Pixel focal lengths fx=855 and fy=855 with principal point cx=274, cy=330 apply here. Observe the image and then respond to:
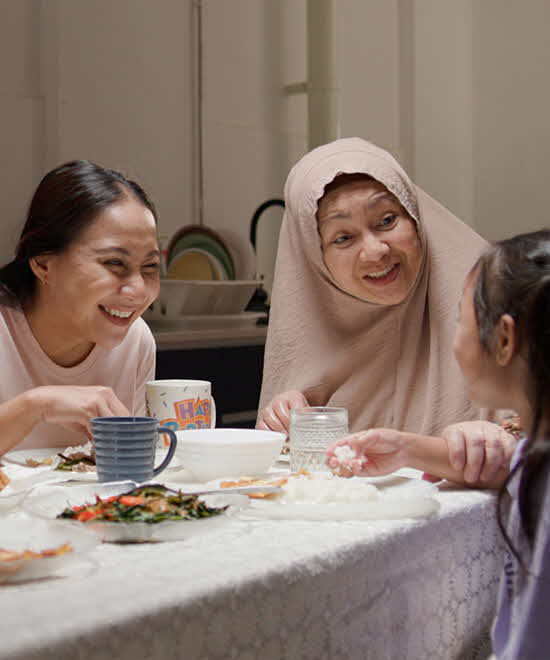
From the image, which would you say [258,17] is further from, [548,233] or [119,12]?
[548,233]

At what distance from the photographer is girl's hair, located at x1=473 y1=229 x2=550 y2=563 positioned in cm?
86

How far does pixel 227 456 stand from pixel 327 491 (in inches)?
7.7

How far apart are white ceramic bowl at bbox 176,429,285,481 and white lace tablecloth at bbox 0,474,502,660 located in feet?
0.78

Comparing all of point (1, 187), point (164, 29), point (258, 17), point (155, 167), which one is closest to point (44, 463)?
point (1, 187)

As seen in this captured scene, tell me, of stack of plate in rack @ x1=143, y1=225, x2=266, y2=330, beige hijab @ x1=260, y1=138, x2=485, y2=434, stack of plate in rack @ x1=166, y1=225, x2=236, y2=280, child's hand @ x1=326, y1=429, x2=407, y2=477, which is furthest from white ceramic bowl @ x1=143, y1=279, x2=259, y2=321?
child's hand @ x1=326, y1=429, x2=407, y2=477

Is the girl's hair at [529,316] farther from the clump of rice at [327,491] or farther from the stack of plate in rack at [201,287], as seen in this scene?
the stack of plate in rack at [201,287]

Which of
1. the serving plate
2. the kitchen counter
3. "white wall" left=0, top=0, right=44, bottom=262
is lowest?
the kitchen counter

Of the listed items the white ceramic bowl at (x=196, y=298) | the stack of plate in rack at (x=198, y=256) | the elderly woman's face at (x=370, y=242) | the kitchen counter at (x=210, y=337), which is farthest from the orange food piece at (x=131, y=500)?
the stack of plate in rack at (x=198, y=256)

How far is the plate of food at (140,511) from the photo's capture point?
88cm

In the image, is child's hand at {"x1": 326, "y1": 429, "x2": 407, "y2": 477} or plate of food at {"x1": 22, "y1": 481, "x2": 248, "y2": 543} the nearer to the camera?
plate of food at {"x1": 22, "y1": 481, "x2": 248, "y2": 543}

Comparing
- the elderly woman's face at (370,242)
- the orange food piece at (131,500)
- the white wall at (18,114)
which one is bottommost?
the orange food piece at (131,500)

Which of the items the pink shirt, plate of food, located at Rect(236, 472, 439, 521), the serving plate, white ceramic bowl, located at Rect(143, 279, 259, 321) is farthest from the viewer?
white ceramic bowl, located at Rect(143, 279, 259, 321)

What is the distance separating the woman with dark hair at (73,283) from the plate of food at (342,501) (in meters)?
0.70

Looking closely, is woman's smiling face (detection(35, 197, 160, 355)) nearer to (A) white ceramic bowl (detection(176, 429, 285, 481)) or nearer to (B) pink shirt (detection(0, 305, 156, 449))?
(B) pink shirt (detection(0, 305, 156, 449))
